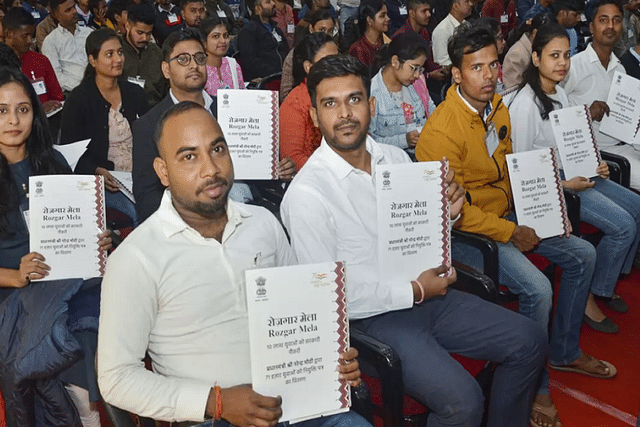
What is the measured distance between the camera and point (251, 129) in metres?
3.16

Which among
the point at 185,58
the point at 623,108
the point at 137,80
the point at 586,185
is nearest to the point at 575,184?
the point at 586,185

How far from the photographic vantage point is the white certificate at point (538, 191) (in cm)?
294

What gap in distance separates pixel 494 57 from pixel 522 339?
1390 millimetres

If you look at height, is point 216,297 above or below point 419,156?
below

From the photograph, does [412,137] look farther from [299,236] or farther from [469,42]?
[299,236]

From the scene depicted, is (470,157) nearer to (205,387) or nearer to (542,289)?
(542,289)

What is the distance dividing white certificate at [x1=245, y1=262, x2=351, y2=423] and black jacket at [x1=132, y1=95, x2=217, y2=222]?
4.48ft

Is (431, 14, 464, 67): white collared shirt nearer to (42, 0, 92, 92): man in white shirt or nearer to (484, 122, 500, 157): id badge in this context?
(42, 0, 92, 92): man in white shirt

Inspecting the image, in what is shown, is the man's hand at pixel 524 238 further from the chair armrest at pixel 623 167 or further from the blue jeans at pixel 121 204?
the blue jeans at pixel 121 204

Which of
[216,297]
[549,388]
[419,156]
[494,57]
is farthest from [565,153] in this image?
[216,297]

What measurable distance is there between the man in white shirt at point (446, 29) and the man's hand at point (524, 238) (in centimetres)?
401

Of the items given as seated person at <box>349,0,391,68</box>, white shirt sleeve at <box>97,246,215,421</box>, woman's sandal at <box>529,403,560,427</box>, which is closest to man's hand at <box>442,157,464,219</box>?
woman's sandal at <box>529,403,560,427</box>

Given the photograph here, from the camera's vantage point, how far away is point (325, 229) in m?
2.24

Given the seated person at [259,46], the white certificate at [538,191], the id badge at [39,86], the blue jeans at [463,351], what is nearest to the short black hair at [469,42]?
the white certificate at [538,191]
